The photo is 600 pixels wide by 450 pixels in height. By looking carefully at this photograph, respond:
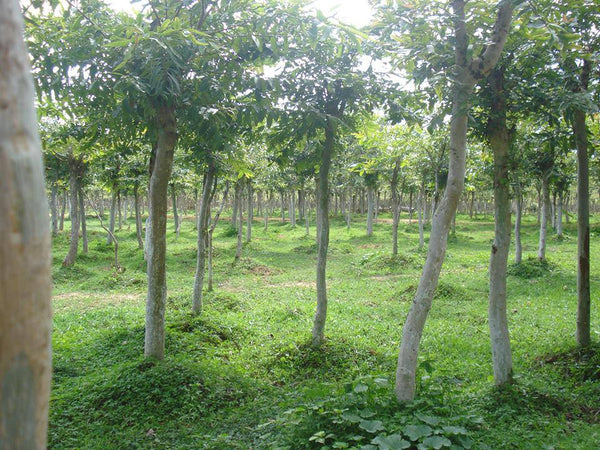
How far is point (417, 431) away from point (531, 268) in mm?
12103

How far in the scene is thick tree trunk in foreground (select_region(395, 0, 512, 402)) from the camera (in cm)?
407

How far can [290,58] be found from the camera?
5.66 meters

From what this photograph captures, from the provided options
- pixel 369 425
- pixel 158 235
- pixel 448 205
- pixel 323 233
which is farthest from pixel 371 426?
pixel 158 235

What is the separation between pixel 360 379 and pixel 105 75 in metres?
4.60

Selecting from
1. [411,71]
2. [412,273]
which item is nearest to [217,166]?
[411,71]

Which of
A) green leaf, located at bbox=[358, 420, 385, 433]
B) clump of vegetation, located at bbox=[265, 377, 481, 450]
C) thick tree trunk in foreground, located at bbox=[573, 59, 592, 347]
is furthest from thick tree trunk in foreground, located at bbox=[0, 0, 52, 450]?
thick tree trunk in foreground, located at bbox=[573, 59, 592, 347]

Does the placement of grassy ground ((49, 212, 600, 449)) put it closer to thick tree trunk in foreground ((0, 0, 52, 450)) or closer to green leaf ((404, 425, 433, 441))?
green leaf ((404, 425, 433, 441))

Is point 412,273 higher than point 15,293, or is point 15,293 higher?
point 15,293

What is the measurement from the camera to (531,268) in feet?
44.4

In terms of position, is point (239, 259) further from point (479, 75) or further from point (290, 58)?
point (479, 75)

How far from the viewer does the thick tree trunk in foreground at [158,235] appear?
5.84 m

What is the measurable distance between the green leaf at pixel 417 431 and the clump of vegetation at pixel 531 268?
1153cm

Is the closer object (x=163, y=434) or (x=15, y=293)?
(x=15, y=293)

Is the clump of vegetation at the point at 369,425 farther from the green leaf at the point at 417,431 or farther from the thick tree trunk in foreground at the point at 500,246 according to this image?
the thick tree trunk in foreground at the point at 500,246
